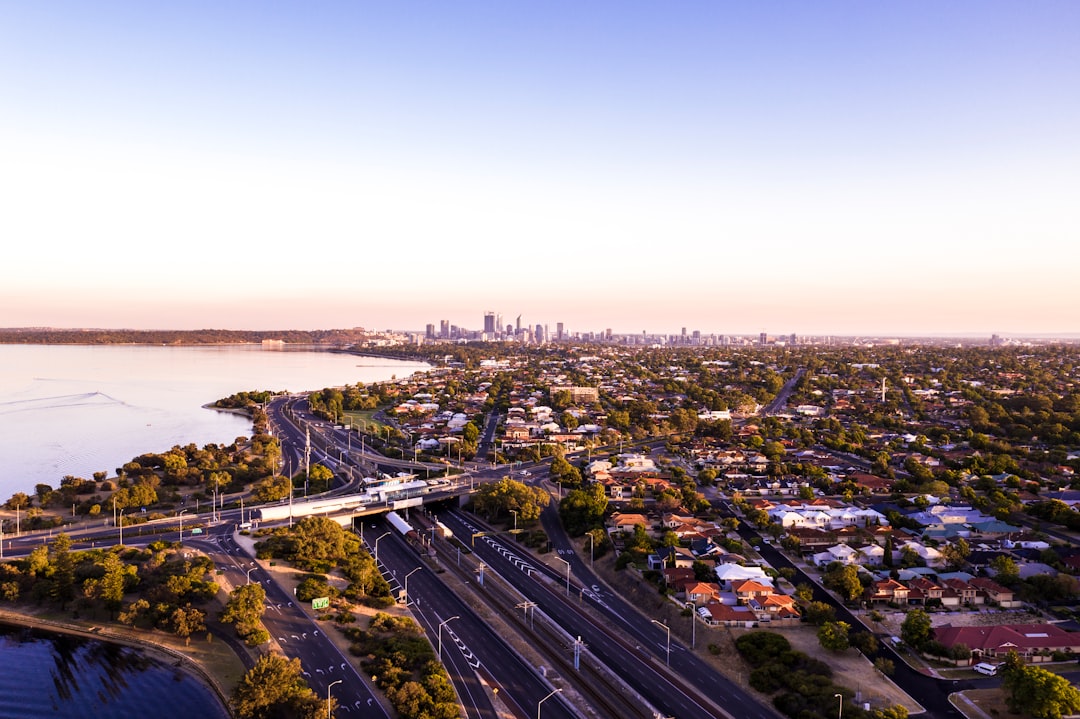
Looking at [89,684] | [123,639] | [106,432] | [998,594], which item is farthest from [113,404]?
[998,594]

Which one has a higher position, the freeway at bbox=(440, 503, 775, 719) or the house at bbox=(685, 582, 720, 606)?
the house at bbox=(685, 582, 720, 606)

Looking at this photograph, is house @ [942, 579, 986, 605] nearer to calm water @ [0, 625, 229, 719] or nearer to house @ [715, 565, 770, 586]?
house @ [715, 565, 770, 586]

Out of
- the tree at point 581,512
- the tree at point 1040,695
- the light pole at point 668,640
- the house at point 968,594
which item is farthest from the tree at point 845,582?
the tree at point 581,512

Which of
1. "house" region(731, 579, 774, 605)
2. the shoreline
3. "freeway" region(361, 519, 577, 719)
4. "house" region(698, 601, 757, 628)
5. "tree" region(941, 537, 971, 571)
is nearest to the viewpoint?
"freeway" region(361, 519, 577, 719)

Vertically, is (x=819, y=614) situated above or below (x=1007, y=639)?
below

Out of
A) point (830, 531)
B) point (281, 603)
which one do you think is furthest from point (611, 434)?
point (281, 603)

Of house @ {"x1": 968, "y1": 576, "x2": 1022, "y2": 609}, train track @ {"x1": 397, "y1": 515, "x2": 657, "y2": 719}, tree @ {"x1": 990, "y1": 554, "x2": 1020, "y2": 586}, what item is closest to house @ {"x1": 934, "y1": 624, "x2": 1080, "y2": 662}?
house @ {"x1": 968, "y1": 576, "x2": 1022, "y2": 609}

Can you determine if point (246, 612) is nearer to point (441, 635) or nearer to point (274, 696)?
point (274, 696)

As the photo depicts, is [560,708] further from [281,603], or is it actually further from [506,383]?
[506,383]
